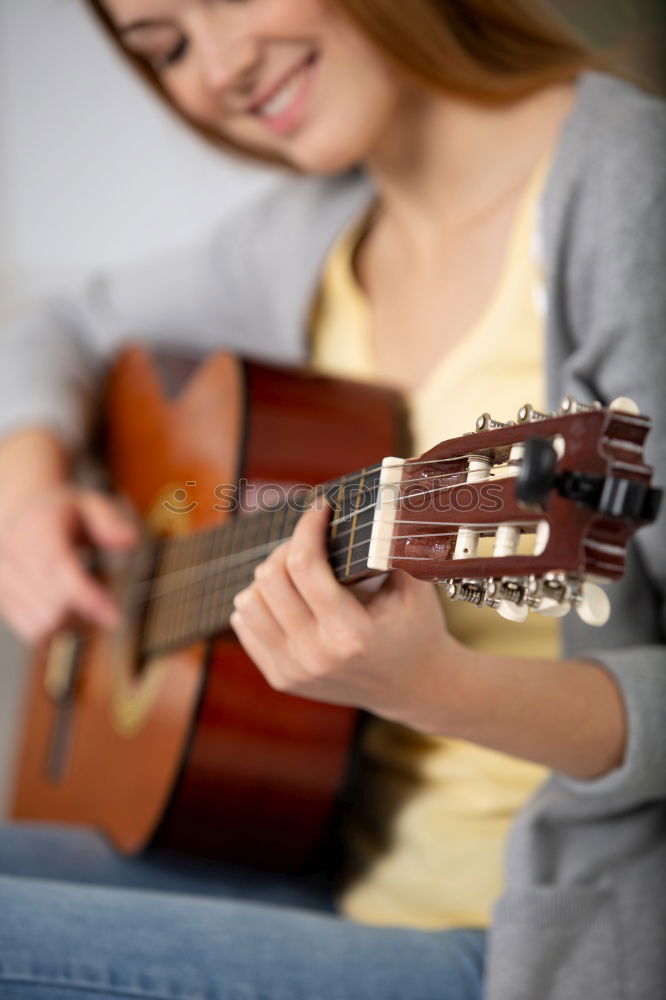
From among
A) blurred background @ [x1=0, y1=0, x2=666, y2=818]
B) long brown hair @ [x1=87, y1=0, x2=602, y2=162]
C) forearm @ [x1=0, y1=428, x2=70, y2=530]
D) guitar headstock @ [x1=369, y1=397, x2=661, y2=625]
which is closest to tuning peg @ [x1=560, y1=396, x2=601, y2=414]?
guitar headstock @ [x1=369, y1=397, x2=661, y2=625]

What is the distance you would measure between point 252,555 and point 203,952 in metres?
0.25

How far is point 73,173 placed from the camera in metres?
1.50

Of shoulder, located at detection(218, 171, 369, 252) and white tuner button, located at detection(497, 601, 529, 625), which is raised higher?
white tuner button, located at detection(497, 601, 529, 625)

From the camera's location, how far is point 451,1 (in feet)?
2.56

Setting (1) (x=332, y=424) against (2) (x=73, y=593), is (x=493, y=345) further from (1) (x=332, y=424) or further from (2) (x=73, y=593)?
(2) (x=73, y=593)

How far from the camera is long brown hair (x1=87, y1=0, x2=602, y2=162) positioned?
0.76 metres

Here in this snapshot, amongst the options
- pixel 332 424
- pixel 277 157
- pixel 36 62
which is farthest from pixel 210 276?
pixel 36 62

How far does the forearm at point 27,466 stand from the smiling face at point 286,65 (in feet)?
1.33

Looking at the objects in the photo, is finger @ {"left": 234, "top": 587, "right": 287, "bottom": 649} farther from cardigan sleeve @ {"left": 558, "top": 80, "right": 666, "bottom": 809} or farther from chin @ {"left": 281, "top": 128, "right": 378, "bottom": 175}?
chin @ {"left": 281, "top": 128, "right": 378, "bottom": 175}

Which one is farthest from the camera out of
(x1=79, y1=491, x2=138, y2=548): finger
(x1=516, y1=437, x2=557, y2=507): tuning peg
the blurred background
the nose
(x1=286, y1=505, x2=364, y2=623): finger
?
the blurred background

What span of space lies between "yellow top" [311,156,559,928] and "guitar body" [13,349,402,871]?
0.12 ft

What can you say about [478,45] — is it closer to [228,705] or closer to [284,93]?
[284,93]

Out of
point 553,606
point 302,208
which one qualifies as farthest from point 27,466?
point 553,606

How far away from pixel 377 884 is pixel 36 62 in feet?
4.19
